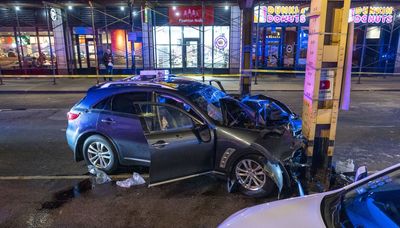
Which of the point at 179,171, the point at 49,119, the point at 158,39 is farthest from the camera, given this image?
the point at 158,39

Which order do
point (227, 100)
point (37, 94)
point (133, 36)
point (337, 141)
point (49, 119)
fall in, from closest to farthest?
point (227, 100) < point (337, 141) < point (49, 119) < point (37, 94) < point (133, 36)

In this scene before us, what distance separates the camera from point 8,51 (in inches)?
792

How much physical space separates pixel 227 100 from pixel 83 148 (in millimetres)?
2800

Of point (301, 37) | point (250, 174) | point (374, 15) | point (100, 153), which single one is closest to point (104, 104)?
point (100, 153)

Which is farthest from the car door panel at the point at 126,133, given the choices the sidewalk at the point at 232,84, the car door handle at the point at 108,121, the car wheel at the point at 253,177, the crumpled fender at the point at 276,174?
the sidewalk at the point at 232,84

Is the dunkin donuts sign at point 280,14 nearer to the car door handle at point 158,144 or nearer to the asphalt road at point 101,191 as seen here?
the asphalt road at point 101,191

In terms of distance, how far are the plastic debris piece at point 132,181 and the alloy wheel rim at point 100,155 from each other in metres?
0.56

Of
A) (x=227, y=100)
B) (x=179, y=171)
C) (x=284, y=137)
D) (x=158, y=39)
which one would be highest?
(x=158, y=39)

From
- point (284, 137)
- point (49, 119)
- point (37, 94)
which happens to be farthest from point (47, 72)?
point (284, 137)

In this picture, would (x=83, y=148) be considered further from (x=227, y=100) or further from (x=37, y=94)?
(x=37, y=94)

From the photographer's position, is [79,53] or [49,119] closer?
[49,119]

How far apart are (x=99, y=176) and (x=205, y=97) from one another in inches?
90.6

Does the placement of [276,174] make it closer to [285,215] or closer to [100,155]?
[285,215]

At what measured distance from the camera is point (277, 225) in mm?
2463
